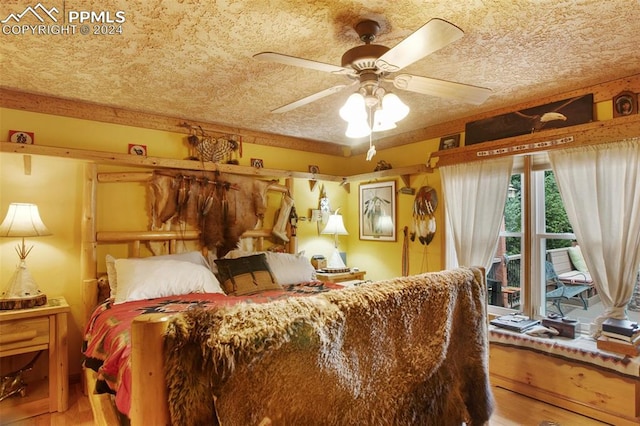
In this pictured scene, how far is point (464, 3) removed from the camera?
5.08 ft

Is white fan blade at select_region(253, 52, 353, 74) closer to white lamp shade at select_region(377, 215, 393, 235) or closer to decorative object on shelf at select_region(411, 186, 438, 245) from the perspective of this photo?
decorative object on shelf at select_region(411, 186, 438, 245)

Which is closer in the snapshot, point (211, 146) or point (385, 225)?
point (211, 146)

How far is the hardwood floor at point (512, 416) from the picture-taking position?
2.24m

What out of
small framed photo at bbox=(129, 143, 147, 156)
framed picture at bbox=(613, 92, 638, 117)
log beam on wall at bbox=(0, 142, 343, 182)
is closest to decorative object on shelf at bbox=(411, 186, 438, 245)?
log beam on wall at bbox=(0, 142, 343, 182)

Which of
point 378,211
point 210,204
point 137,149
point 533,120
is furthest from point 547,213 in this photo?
point 137,149

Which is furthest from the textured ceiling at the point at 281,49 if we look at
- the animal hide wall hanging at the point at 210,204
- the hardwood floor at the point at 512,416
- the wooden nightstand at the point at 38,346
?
the hardwood floor at the point at 512,416

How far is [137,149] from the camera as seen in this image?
313cm

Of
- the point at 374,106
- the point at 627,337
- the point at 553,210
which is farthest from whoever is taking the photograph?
the point at 553,210

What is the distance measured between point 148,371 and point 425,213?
311 cm

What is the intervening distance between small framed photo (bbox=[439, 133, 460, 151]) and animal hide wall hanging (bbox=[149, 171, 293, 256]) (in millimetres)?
1891

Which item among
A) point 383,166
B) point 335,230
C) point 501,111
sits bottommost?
point 335,230

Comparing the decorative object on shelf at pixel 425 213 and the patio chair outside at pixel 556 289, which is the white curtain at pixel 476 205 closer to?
the decorative object on shelf at pixel 425 213

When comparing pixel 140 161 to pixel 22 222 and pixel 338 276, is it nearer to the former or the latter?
pixel 22 222

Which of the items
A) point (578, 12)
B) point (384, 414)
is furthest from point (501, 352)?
point (578, 12)
